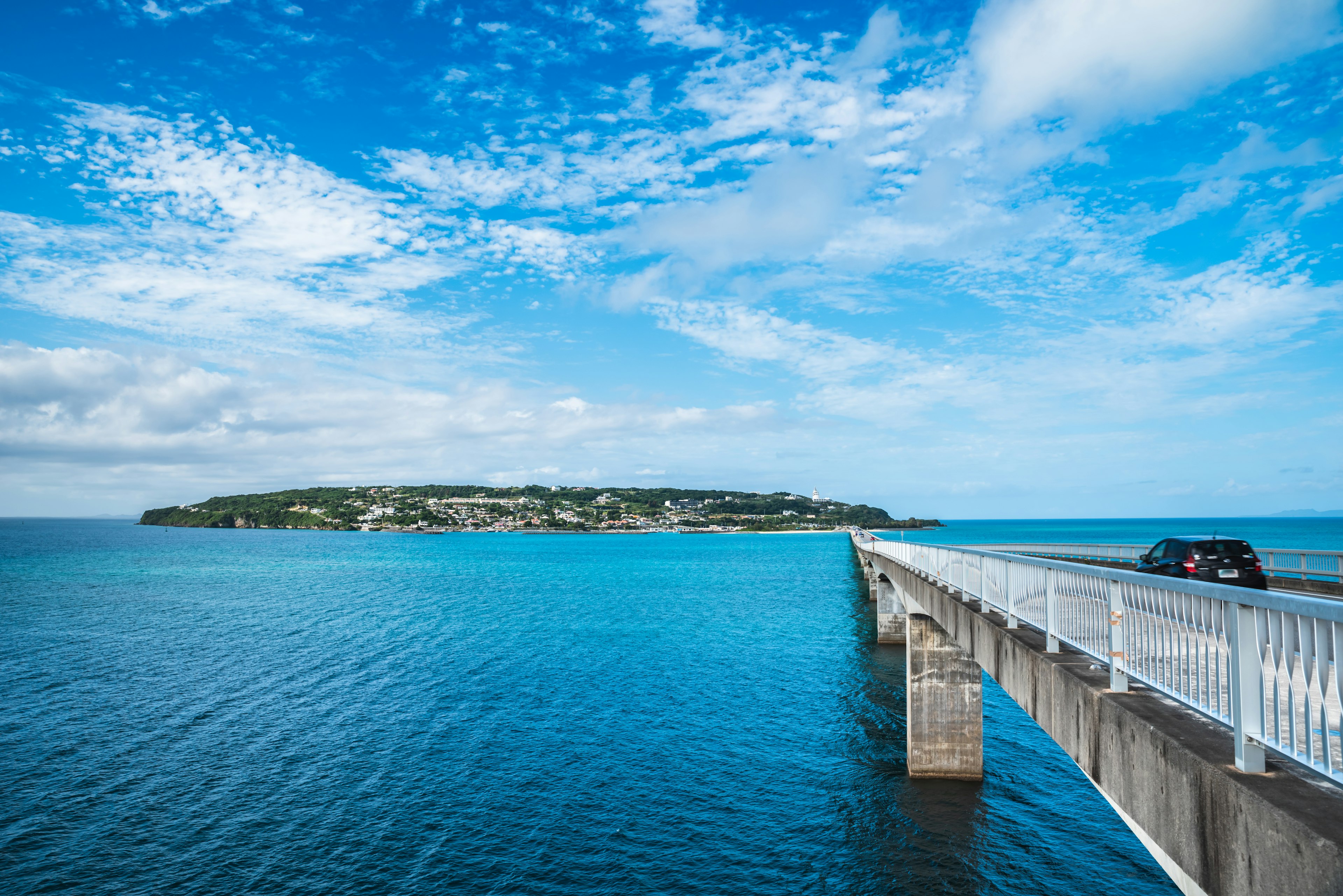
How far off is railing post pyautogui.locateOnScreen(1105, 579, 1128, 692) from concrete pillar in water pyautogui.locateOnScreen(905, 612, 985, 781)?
46.3ft

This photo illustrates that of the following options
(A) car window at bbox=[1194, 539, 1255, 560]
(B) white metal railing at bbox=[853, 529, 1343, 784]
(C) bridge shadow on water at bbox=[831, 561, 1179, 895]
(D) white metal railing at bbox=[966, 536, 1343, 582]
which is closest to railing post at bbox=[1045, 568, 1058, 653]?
(B) white metal railing at bbox=[853, 529, 1343, 784]

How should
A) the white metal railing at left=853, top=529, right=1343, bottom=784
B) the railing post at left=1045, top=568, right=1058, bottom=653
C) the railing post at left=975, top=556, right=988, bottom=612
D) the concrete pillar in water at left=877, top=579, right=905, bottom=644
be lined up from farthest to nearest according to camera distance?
the concrete pillar in water at left=877, top=579, right=905, bottom=644 < the railing post at left=975, top=556, right=988, bottom=612 < the railing post at left=1045, top=568, right=1058, bottom=653 < the white metal railing at left=853, top=529, right=1343, bottom=784

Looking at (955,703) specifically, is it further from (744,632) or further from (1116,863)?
(744,632)

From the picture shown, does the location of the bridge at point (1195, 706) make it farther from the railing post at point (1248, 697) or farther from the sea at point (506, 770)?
the sea at point (506, 770)

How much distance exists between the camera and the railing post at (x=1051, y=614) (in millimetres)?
9086

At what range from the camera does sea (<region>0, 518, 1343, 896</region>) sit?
15508mm

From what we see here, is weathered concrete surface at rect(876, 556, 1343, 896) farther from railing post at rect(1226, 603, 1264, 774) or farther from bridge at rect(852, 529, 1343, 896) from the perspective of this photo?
railing post at rect(1226, 603, 1264, 774)

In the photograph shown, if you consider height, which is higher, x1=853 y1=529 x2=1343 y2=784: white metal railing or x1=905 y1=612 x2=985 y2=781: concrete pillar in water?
x1=853 y1=529 x2=1343 y2=784: white metal railing

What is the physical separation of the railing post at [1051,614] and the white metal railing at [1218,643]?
0.02 metres

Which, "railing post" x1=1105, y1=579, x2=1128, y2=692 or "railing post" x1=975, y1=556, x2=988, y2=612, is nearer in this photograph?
"railing post" x1=1105, y1=579, x2=1128, y2=692

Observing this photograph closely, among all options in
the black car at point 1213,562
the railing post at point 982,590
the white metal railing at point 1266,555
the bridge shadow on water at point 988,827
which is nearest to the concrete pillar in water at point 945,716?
the bridge shadow on water at point 988,827

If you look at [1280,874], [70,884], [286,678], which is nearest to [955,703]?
[1280,874]

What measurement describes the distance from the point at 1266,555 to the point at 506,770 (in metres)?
25.6

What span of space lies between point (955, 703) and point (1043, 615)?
11.7 metres
